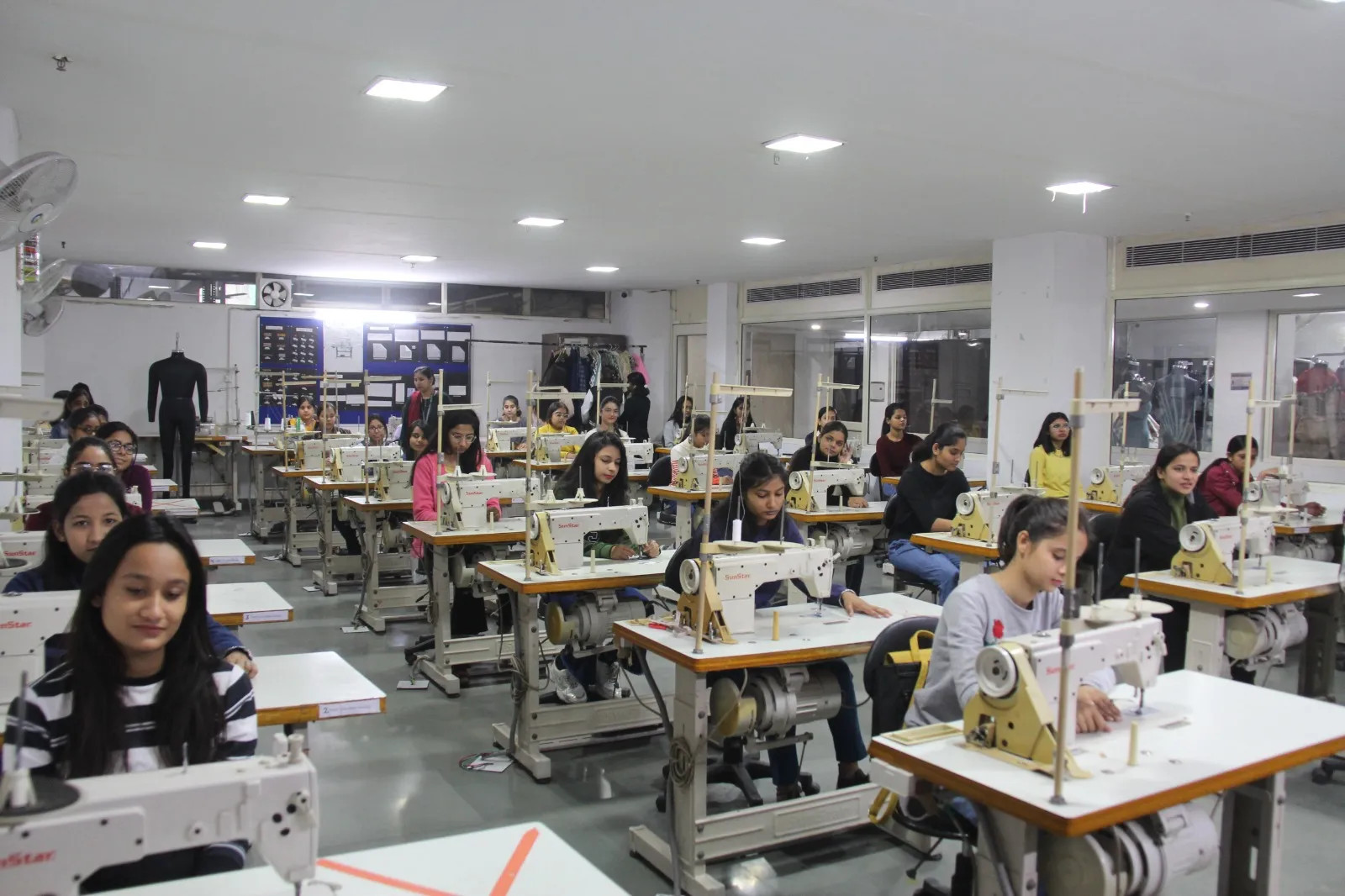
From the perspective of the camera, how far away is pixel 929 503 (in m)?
5.29

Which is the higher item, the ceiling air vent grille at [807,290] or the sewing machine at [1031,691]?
the ceiling air vent grille at [807,290]

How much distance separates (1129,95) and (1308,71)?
23.7 inches

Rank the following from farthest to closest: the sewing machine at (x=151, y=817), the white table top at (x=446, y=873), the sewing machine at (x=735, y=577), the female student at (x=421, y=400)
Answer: the female student at (x=421, y=400) → the sewing machine at (x=735, y=577) → the white table top at (x=446, y=873) → the sewing machine at (x=151, y=817)

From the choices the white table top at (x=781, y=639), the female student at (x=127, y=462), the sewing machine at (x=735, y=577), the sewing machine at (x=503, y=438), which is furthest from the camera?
the sewing machine at (x=503, y=438)

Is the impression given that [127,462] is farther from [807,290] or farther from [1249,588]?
[807,290]

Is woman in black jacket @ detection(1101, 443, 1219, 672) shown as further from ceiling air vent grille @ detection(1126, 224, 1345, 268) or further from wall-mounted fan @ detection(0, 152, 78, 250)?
wall-mounted fan @ detection(0, 152, 78, 250)

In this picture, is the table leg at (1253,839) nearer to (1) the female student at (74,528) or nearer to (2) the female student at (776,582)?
(2) the female student at (776,582)

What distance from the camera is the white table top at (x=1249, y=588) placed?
373cm

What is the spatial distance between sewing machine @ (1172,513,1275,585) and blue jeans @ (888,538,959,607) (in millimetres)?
1216

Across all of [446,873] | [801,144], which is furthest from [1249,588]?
[446,873]

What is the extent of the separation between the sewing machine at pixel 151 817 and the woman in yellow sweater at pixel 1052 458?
19.4ft

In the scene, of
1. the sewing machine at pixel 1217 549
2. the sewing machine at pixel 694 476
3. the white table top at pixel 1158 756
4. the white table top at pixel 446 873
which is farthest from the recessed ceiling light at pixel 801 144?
the white table top at pixel 446 873

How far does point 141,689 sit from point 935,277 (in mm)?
8468

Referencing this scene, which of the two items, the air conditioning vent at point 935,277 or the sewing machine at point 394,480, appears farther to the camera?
the air conditioning vent at point 935,277
